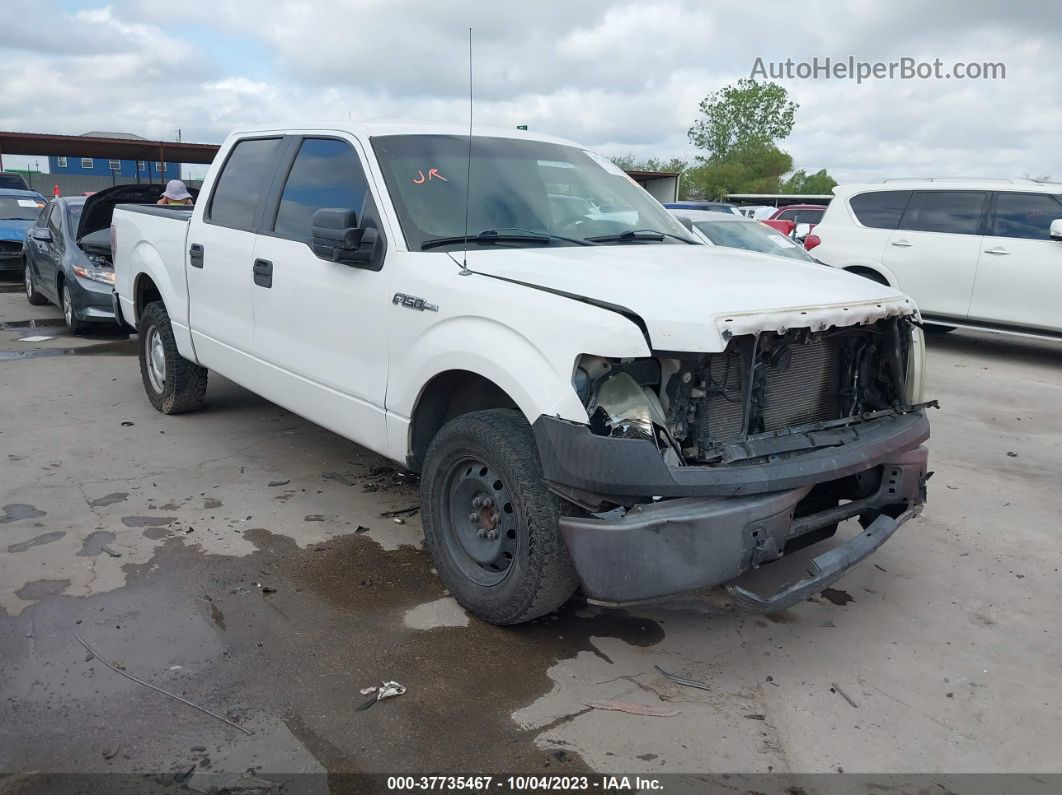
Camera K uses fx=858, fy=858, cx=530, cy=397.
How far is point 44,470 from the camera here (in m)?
5.20

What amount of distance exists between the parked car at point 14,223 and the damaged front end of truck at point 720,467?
1403cm

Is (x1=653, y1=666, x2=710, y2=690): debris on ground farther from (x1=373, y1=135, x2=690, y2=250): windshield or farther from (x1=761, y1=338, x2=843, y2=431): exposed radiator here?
(x1=373, y1=135, x2=690, y2=250): windshield

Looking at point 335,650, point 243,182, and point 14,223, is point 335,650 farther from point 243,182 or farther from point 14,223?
point 14,223

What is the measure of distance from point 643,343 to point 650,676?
1.27 meters

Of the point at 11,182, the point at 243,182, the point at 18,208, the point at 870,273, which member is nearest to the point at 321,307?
the point at 243,182

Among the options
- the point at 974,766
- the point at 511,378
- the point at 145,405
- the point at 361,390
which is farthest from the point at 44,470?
the point at 974,766

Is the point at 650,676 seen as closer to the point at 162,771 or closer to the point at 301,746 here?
the point at 301,746

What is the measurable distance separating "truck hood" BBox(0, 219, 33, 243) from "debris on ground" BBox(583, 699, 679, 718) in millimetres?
14350

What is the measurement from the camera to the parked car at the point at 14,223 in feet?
46.1

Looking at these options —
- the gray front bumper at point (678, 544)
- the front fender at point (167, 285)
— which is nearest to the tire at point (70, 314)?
the front fender at point (167, 285)

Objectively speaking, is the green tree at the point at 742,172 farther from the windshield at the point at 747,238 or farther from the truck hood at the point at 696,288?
the truck hood at the point at 696,288

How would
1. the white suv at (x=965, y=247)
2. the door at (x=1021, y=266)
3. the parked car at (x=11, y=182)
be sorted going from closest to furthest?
the door at (x=1021, y=266)
the white suv at (x=965, y=247)
the parked car at (x=11, y=182)

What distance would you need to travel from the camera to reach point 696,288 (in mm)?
3166

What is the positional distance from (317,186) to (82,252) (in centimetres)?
649
